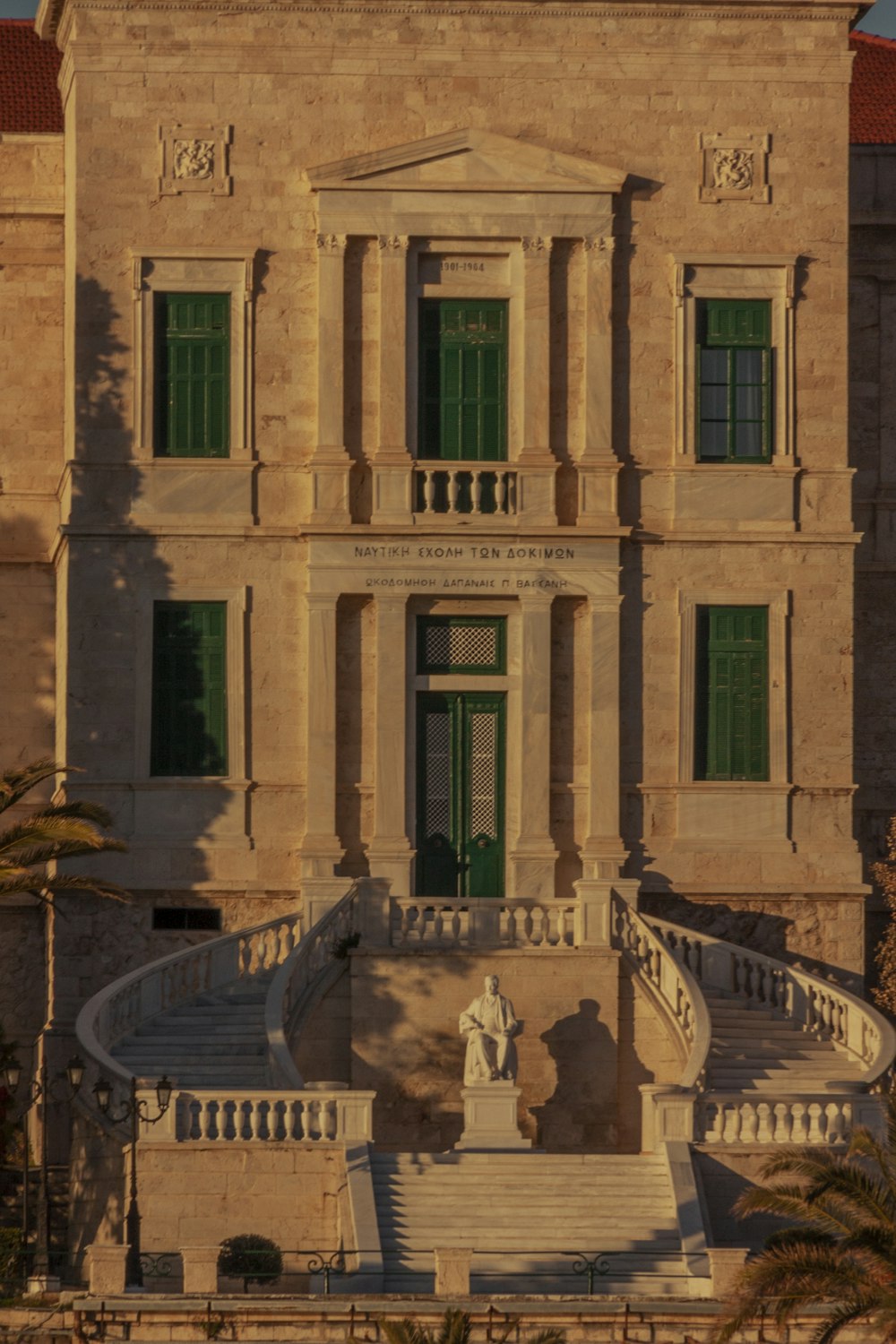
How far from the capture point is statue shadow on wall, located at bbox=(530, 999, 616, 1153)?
1602 inches

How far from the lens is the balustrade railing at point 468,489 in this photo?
1736 inches

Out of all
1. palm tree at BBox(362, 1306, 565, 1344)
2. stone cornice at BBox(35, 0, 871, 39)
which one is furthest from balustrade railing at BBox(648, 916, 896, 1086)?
stone cornice at BBox(35, 0, 871, 39)

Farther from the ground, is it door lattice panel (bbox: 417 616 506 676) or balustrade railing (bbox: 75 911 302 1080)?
door lattice panel (bbox: 417 616 506 676)

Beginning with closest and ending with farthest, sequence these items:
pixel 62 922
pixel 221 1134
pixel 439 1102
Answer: pixel 221 1134
pixel 439 1102
pixel 62 922

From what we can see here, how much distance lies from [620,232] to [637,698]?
600 cm

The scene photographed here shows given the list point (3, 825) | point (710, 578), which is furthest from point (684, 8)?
point (3, 825)

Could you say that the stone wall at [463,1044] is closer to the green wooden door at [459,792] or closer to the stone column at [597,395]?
the green wooden door at [459,792]

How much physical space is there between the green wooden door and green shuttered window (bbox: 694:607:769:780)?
2.63m

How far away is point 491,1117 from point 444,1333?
767 cm

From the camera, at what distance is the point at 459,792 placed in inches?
1737

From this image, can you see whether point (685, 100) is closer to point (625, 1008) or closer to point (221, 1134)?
point (625, 1008)

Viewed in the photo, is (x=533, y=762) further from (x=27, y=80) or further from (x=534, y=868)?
(x=27, y=80)

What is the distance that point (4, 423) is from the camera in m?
46.3

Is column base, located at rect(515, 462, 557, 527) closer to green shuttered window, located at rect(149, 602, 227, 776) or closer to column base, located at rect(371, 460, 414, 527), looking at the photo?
column base, located at rect(371, 460, 414, 527)
